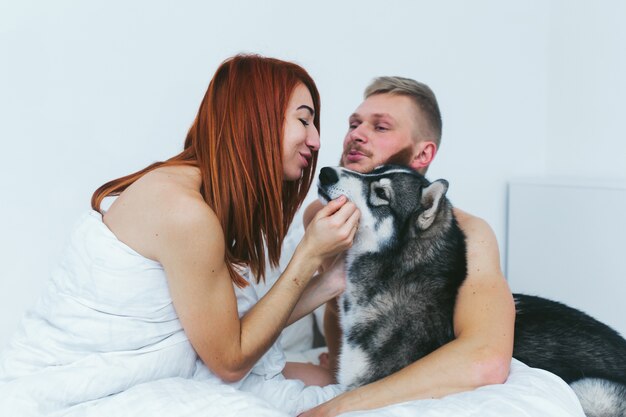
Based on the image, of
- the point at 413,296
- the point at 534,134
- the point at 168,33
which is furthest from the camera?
the point at 534,134

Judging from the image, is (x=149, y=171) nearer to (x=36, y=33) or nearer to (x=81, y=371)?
(x=81, y=371)

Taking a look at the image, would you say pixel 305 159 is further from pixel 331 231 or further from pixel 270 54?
pixel 270 54

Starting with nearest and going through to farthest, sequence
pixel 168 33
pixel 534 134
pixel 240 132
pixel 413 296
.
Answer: pixel 240 132 < pixel 413 296 < pixel 168 33 < pixel 534 134

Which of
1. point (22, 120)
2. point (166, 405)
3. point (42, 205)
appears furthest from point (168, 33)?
point (166, 405)

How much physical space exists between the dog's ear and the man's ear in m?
0.44

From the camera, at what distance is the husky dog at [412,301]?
1941 millimetres

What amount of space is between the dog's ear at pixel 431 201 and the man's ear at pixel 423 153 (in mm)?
441

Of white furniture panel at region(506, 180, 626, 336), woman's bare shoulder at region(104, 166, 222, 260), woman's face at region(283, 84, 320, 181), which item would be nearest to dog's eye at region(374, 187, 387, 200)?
woman's face at region(283, 84, 320, 181)

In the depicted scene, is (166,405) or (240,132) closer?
(166,405)

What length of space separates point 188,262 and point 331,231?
43cm

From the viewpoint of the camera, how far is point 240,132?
183 cm

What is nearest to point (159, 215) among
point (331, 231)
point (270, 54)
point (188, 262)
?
point (188, 262)

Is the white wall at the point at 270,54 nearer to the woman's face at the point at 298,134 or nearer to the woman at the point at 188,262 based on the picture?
the woman at the point at 188,262

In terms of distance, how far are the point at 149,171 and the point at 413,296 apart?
3.07 ft
